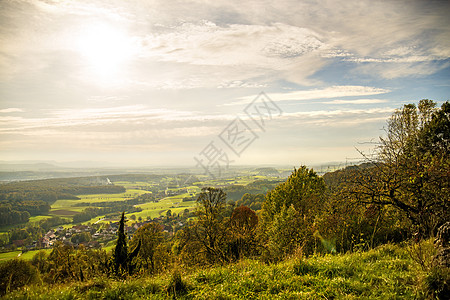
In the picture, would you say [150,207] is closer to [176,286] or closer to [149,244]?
[149,244]

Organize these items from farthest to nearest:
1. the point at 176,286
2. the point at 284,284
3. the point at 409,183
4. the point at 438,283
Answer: the point at 409,183
the point at 176,286
the point at 284,284
the point at 438,283

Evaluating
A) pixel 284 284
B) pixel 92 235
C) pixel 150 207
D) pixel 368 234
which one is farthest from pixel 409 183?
pixel 150 207

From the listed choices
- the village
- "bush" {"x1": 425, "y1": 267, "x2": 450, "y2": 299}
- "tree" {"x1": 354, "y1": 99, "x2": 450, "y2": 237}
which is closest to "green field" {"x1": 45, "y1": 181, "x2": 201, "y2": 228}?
the village

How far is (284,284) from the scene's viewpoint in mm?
4398

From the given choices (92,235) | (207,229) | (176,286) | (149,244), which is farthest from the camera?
(92,235)

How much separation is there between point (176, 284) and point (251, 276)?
1.67 metres

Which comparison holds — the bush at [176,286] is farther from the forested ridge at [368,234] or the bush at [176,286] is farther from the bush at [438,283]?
the bush at [438,283]

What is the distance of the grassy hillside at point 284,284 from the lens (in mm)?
3906

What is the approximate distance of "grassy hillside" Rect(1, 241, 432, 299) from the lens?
391cm

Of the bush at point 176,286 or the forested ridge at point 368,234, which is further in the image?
the bush at point 176,286

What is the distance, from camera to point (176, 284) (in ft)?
15.1

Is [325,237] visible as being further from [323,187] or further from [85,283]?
[323,187]

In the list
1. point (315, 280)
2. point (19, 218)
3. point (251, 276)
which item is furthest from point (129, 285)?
point (19, 218)

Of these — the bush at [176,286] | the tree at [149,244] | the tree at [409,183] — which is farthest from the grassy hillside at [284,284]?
the tree at [149,244]
